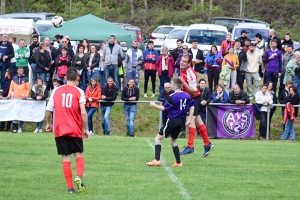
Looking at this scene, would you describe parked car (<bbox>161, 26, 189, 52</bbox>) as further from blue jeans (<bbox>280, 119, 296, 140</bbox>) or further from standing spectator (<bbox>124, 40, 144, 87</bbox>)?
blue jeans (<bbox>280, 119, 296, 140</bbox>)

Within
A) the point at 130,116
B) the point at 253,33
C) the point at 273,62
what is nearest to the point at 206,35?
the point at 253,33

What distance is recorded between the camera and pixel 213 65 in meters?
25.5

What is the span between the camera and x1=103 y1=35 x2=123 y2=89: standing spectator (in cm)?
2473

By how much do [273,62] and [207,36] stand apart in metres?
6.33

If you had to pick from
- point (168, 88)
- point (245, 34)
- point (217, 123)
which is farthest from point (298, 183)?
point (245, 34)

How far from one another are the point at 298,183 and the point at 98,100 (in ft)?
36.0

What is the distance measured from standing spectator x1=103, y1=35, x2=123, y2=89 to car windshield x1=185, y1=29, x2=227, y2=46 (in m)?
6.17

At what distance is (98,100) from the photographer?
22375 millimetres

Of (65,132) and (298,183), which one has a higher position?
(65,132)

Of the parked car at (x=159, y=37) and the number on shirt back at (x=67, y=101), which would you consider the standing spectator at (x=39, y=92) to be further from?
the parked car at (x=159, y=37)

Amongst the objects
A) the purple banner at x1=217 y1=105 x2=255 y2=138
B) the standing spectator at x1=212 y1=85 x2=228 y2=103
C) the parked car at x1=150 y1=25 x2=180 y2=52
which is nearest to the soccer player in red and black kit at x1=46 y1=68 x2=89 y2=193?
the purple banner at x1=217 y1=105 x2=255 y2=138

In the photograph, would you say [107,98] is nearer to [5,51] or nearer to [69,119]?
[5,51]

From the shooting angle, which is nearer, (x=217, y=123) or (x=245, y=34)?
(x=217, y=123)

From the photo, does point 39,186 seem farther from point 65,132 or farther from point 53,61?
point 53,61
